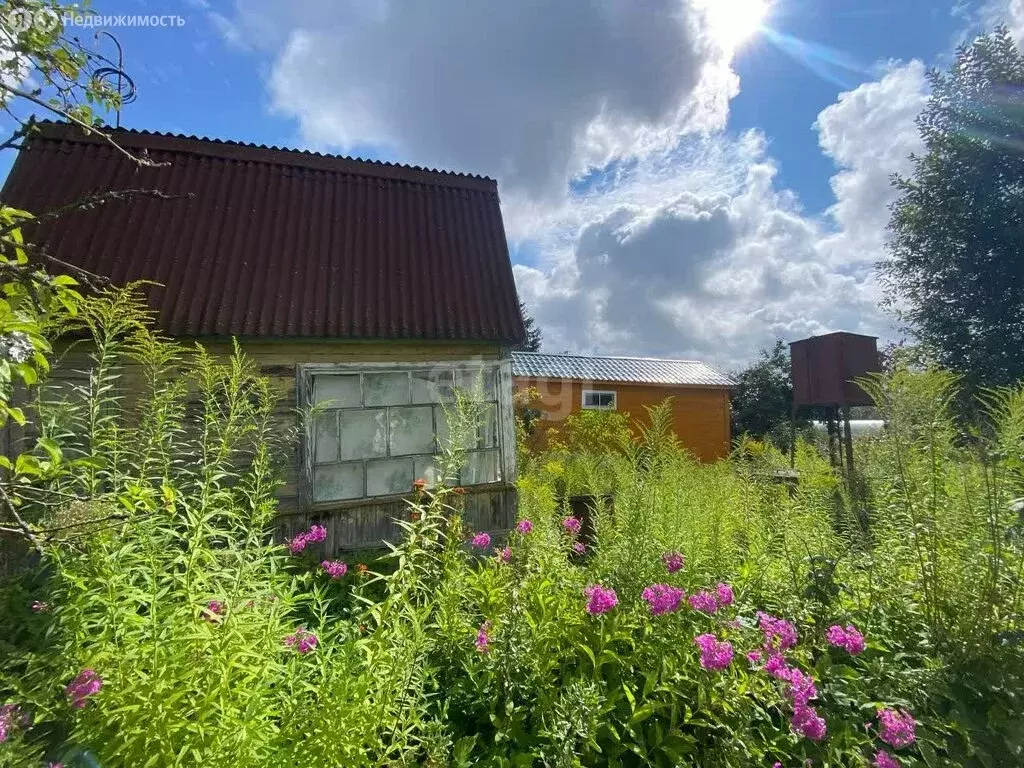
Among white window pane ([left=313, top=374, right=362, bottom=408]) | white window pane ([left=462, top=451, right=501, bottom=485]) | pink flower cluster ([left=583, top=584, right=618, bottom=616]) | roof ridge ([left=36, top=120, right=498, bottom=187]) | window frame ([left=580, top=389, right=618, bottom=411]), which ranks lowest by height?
pink flower cluster ([left=583, top=584, right=618, bottom=616])

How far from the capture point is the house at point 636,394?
16094mm

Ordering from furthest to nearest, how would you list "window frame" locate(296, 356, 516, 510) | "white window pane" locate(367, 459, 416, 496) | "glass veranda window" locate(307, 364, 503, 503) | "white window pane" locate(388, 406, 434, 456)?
1. "white window pane" locate(388, 406, 434, 456)
2. "white window pane" locate(367, 459, 416, 496)
3. "glass veranda window" locate(307, 364, 503, 503)
4. "window frame" locate(296, 356, 516, 510)

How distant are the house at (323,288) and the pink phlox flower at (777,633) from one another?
351cm

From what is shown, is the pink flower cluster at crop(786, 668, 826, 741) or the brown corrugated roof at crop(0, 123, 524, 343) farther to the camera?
the brown corrugated roof at crop(0, 123, 524, 343)

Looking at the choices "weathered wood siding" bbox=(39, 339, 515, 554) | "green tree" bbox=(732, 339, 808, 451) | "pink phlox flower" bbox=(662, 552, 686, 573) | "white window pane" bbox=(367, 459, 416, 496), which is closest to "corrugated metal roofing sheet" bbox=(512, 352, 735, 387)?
"green tree" bbox=(732, 339, 808, 451)

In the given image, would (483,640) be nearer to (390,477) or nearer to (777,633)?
(777,633)

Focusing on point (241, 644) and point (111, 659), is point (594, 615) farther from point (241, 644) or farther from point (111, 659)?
point (111, 659)

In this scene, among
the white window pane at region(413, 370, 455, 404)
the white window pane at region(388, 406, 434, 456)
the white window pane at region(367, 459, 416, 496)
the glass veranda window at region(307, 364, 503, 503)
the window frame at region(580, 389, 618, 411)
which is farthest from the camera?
the window frame at region(580, 389, 618, 411)

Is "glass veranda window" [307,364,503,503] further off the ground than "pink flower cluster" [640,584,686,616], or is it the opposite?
"glass veranda window" [307,364,503,503]

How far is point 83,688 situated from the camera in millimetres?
1564

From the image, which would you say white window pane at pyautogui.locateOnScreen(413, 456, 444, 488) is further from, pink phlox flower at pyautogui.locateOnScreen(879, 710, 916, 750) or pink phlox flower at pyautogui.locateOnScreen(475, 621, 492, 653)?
pink phlox flower at pyautogui.locateOnScreen(879, 710, 916, 750)

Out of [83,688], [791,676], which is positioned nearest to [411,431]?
[83,688]

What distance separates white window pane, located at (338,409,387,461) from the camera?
537cm

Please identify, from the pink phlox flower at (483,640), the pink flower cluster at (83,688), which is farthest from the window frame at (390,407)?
the pink flower cluster at (83,688)
